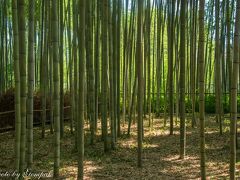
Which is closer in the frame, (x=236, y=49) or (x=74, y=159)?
(x=236, y=49)

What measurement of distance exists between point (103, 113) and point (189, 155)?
133cm

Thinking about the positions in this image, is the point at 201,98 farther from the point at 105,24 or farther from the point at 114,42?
the point at 114,42

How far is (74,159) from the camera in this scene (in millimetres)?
4625

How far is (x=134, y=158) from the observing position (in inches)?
187

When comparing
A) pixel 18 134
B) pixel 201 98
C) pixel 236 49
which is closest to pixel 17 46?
pixel 18 134

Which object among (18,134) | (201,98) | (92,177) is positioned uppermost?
(201,98)

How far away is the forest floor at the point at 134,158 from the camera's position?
3943 mm

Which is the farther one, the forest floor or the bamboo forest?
the forest floor

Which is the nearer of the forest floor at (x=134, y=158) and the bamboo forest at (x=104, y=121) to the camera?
the bamboo forest at (x=104, y=121)

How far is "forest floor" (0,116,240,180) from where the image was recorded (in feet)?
12.9

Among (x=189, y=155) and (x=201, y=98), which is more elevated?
(x=201, y=98)

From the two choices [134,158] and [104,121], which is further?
[104,121]

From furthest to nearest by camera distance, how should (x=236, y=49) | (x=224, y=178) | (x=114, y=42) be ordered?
(x=114, y=42)
(x=224, y=178)
(x=236, y=49)

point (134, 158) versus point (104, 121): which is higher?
point (104, 121)
